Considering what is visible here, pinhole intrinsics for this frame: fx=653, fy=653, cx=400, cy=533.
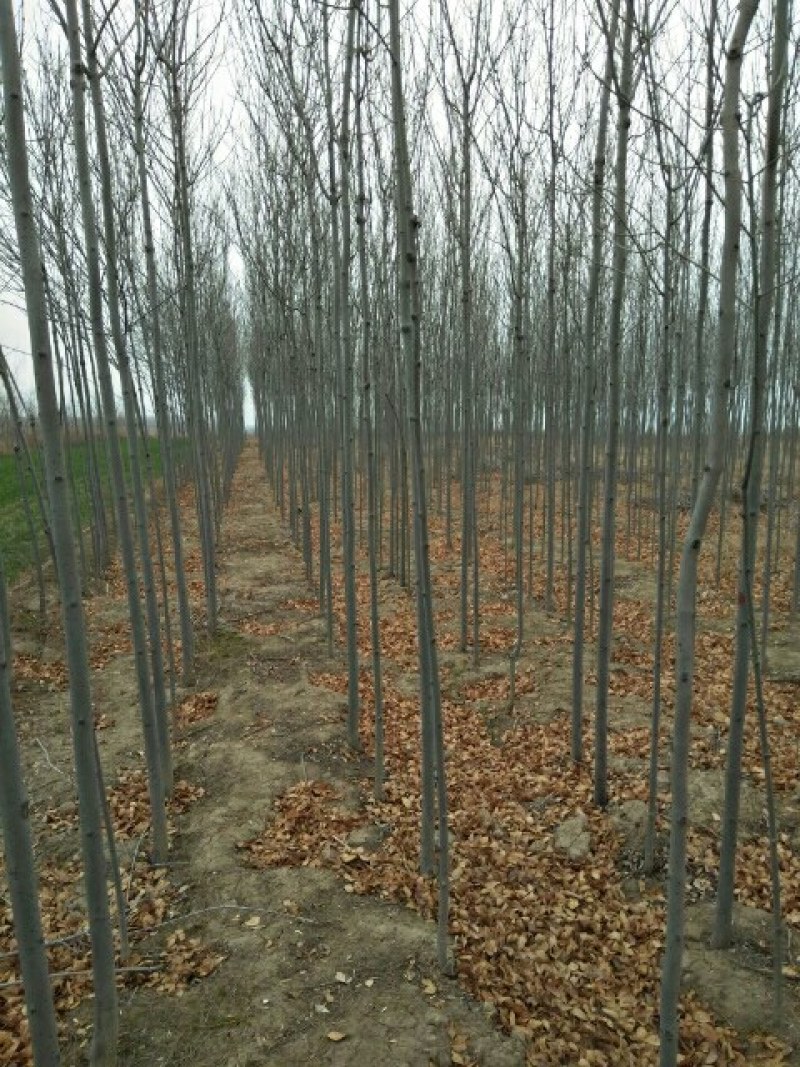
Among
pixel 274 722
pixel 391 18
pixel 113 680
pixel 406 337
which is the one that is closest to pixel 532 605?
pixel 274 722

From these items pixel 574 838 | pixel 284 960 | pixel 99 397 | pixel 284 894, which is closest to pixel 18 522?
pixel 99 397

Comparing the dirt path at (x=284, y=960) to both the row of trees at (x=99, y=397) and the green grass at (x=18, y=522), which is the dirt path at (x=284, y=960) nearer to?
the row of trees at (x=99, y=397)

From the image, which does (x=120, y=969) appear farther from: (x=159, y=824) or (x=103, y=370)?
(x=103, y=370)

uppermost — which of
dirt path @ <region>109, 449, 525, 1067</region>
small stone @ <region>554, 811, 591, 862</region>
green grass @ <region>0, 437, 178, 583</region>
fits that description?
green grass @ <region>0, 437, 178, 583</region>

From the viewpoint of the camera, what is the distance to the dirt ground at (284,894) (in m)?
2.47

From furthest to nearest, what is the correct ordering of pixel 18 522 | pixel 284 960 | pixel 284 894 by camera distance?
1. pixel 18 522
2. pixel 284 894
3. pixel 284 960

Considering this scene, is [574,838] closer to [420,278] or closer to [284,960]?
[284,960]

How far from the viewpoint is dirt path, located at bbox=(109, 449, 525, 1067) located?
7.95ft

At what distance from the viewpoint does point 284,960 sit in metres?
2.84

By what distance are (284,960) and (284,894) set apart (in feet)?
1.40

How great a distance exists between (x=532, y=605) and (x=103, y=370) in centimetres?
614

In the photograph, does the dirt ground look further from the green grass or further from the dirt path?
the green grass

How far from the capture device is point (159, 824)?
11.5 feet

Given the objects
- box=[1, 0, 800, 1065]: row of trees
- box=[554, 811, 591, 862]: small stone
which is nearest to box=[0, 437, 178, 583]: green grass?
box=[1, 0, 800, 1065]: row of trees
